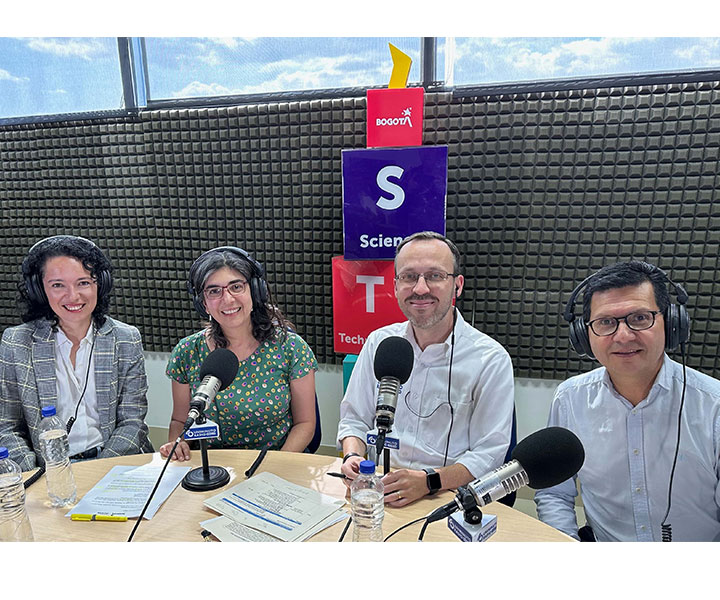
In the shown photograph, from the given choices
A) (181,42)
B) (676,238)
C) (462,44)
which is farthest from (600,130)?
(181,42)

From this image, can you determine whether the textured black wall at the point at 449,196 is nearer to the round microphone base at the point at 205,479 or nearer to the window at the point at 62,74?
the window at the point at 62,74

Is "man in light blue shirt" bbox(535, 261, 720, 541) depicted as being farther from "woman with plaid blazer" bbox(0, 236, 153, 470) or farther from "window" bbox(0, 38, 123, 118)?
"window" bbox(0, 38, 123, 118)

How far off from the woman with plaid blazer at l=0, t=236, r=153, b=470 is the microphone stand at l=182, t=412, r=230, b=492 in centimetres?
52

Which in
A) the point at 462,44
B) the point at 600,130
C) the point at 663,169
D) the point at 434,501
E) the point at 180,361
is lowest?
the point at 434,501

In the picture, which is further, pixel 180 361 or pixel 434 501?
pixel 180 361

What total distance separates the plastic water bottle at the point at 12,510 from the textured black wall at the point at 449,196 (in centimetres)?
185

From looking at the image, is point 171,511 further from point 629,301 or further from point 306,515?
point 629,301

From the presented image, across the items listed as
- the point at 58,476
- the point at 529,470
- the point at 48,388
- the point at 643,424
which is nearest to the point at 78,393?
the point at 48,388

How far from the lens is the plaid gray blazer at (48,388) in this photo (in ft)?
5.42
